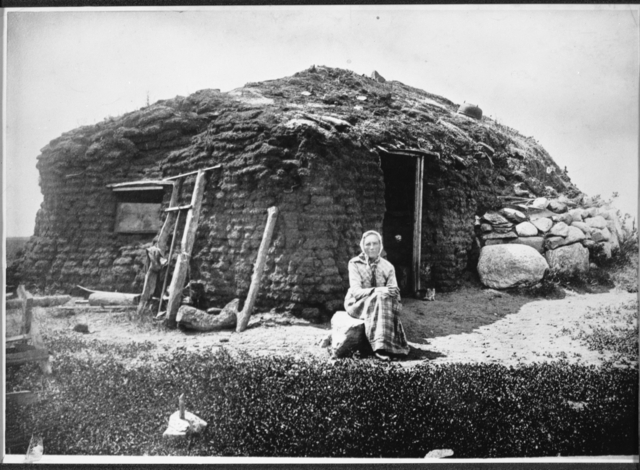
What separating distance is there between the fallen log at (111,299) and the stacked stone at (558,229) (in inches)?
166

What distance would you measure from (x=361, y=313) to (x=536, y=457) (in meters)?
2.30

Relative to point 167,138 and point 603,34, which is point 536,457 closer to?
point 603,34

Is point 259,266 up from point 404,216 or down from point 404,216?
down

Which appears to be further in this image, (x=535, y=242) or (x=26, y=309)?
(x=535, y=242)

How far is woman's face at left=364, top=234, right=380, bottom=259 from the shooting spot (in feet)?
16.3

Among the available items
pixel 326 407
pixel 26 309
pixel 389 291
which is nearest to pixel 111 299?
pixel 26 309

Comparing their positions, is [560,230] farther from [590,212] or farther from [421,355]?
[421,355]

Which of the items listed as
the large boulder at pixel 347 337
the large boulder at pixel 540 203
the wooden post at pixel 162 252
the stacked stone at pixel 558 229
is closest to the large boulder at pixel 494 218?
the stacked stone at pixel 558 229

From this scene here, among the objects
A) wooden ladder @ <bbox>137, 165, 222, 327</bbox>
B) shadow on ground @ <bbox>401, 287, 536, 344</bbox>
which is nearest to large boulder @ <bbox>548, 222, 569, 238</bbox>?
shadow on ground @ <bbox>401, 287, 536, 344</bbox>

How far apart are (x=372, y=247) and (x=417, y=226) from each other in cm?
94

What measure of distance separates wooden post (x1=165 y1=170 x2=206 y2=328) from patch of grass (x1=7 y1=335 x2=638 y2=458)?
508 mm

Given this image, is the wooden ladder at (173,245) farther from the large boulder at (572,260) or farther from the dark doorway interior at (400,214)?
the large boulder at (572,260)

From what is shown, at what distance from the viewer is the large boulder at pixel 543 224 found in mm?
5703

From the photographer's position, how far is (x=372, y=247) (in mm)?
4992
